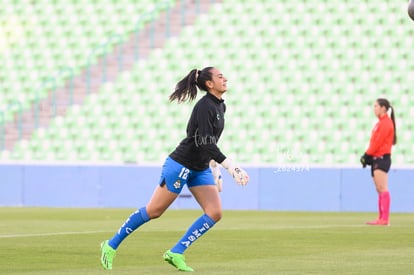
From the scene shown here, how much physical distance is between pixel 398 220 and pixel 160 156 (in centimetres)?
835

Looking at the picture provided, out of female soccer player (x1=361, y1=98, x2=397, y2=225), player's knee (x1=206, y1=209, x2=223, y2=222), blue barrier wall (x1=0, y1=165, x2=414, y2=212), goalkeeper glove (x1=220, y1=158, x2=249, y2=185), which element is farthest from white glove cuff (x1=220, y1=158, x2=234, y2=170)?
blue barrier wall (x1=0, y1=165, x2=414, y2=212)

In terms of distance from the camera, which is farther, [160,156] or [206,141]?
[160,156]

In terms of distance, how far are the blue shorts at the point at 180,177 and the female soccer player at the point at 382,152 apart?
28.1 feet

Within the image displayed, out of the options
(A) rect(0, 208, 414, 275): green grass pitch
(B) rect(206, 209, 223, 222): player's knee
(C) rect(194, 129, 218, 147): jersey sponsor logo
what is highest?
(C) rect(194, 129, 218, 147): jersey sponsor logo

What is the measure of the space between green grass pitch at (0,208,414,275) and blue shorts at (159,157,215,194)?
78 centimetres

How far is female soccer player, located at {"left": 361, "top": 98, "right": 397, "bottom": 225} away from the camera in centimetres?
1806

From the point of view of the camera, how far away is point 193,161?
9.88 metres

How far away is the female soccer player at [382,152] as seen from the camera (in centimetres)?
1806

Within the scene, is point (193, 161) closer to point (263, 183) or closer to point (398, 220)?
point (398, 220)

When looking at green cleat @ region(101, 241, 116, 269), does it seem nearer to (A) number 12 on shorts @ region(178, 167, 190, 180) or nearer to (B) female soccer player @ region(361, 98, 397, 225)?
(A) number 12 on shorts @ region(178, 167, 190, 180)

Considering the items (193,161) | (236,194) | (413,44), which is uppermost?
(413,44)

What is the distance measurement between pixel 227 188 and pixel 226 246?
1296 cm

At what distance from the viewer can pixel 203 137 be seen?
31.8 feet

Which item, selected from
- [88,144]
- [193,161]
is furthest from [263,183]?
[193,161]
